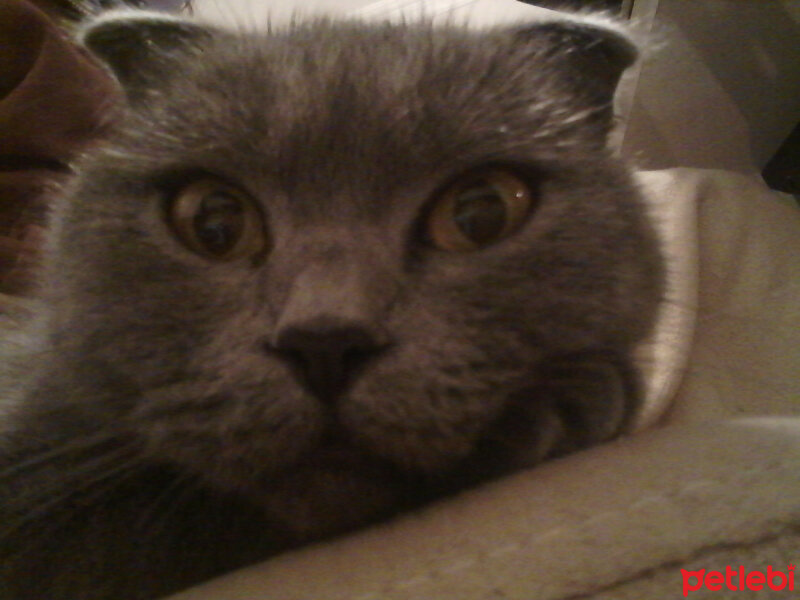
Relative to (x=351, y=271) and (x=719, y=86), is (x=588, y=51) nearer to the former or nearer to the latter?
(x=351, y=271)

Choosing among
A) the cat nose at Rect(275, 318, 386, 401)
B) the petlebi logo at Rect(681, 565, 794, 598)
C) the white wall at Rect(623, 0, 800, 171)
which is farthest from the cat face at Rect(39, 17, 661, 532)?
the white wall at Rect(623, 0, 800, 171)

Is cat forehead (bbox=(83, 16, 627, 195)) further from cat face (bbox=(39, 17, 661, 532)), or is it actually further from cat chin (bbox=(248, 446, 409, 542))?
cat chin (bbox=(248, 446, 409, 542))

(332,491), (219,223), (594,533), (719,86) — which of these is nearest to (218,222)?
(219,223)

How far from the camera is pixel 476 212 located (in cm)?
62

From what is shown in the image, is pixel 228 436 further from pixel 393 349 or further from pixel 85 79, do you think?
pixel 85 79

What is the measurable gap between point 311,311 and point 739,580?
337 millimetres

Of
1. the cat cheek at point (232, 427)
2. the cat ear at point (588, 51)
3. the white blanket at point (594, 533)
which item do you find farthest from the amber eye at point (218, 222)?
the cat ear at point (588, 51)

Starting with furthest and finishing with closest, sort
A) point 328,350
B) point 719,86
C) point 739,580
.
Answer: point 719,86 < point 328,350 < point 739,580

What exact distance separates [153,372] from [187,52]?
47cm

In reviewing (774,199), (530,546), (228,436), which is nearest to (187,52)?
(228,436)

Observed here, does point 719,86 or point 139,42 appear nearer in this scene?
point 139,42

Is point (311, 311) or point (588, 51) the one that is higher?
point (588, 51)

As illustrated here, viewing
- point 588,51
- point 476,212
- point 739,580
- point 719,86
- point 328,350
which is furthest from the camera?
point 719,86

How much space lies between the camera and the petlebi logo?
0.37 meters
